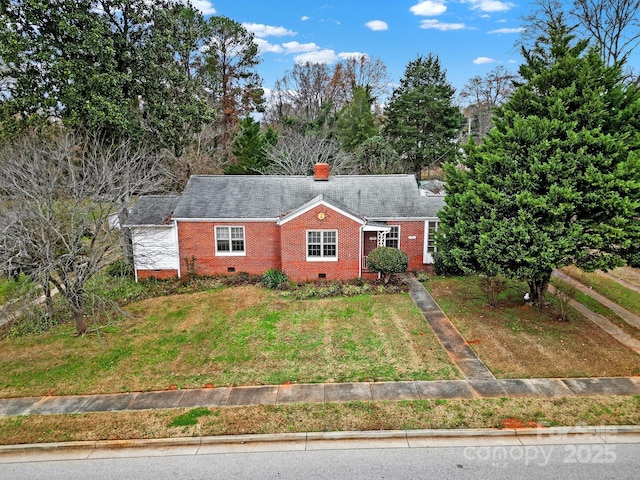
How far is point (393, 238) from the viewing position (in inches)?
806

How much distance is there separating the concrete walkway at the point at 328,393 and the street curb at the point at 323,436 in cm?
115


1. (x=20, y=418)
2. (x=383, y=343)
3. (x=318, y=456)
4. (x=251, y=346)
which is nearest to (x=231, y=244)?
(x=251, y=346)

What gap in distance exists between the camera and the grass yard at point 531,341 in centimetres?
1146

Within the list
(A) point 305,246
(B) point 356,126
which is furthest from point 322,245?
(B) point 356,126

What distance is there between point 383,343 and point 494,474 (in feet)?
18.4

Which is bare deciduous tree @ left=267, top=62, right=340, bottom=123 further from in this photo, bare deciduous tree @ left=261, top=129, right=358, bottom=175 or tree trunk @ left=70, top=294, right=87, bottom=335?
tree trunk @ left=70, top=294, right=87, bottom=335

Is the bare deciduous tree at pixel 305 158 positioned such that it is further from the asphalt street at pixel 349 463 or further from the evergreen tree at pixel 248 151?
the asphalt street at pixel 349 463

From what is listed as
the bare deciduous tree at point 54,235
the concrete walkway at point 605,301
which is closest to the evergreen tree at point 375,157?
the concrete walkway at point 605,301

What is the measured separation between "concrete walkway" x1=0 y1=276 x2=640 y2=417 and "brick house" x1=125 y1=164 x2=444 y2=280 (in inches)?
341

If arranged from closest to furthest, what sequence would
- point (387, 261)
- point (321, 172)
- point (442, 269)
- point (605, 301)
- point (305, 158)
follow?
point (605, 301), point (387, 261), point (442, 269), point (321, 172), point (305, 158)

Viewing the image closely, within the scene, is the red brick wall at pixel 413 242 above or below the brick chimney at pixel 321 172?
below

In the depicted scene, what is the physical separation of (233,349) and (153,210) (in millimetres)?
10851

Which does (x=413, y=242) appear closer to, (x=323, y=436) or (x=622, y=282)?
(x=622, y=282)

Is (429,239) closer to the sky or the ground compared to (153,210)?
closer to the ground
